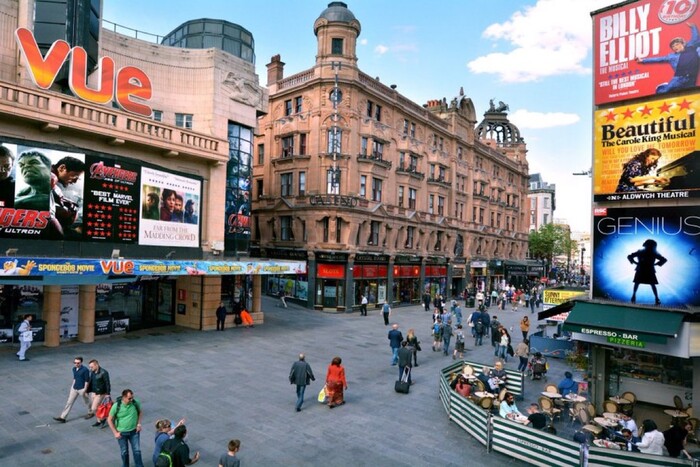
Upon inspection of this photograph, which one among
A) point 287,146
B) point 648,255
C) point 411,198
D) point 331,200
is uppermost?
point 287,146

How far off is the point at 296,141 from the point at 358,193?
699cm

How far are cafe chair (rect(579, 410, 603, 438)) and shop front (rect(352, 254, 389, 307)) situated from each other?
83.1 ft

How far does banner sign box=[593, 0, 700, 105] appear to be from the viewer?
12281 millimetres

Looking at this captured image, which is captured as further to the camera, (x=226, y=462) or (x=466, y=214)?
(x=466, y=214)

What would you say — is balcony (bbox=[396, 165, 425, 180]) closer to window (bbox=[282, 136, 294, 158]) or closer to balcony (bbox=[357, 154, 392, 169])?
balcony (bbox=[357, 154, 392, 169])

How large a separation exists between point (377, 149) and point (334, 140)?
5287 millimetres

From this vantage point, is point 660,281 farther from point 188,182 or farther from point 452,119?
point 452,119

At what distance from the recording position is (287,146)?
39062mm

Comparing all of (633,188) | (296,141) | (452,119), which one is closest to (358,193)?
(296,141)

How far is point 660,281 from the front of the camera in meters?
12.4

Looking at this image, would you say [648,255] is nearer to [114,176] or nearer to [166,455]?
[166,455]

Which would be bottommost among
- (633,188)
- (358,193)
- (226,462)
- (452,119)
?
(226,462)

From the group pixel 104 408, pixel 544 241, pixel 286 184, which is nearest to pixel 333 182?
pixel 286 184

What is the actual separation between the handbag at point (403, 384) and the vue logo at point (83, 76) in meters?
17.5
